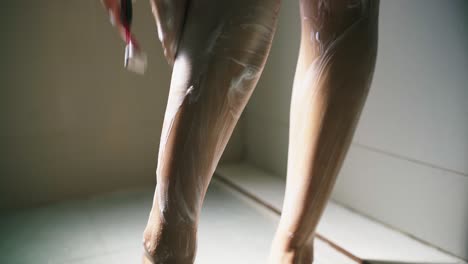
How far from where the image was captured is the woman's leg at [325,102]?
0.45 metres

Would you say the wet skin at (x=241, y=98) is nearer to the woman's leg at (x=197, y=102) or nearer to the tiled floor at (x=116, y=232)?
the woman's leg at (x=197, y=102)

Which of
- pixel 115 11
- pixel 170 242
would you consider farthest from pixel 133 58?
pixel 170 242

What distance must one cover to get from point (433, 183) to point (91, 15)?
38.6 inches

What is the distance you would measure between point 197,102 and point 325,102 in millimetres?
157

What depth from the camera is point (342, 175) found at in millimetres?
1000

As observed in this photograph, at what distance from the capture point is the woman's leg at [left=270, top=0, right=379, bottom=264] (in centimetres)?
45

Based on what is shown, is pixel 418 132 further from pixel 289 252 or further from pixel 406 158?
pixel 289 252

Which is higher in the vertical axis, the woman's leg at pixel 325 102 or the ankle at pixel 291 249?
the woman's leg at pixel 325 102

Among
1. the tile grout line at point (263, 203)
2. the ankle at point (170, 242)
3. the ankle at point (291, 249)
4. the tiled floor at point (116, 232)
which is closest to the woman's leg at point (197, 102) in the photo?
the ankle at point (170, 242)

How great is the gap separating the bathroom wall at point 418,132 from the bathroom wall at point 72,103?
2.14 feet

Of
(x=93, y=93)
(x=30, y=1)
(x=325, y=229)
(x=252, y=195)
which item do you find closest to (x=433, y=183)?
(x=325, y=229)

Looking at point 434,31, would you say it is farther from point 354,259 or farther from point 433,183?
point 354,259

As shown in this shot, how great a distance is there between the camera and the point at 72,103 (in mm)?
1072

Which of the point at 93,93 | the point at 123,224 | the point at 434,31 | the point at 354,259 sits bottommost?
the point at 123,224
